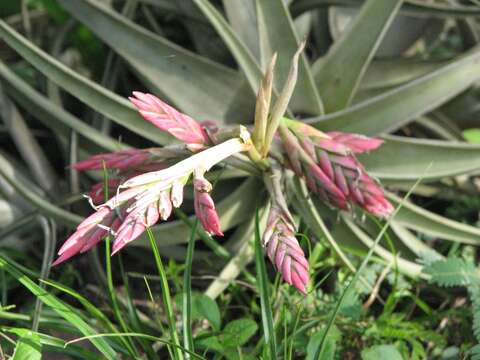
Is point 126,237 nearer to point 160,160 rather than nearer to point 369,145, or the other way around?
point 160,160

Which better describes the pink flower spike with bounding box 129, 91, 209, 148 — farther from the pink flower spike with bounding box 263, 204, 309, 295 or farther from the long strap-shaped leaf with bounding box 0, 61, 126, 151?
the long strap-shaped leaf with bounding box 0, 61, 126, 151

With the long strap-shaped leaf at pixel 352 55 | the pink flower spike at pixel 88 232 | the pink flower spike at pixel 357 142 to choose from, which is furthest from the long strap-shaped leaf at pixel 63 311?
the long strap-shaped leaf at pixel 352 55

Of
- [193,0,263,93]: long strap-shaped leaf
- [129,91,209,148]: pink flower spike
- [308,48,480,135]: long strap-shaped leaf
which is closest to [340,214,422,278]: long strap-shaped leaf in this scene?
[308,48,480,135]: long strap-shaped leaf

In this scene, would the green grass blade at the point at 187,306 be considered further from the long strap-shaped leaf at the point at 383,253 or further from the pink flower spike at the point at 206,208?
the long strap-shaped leaf at the point at 383,253

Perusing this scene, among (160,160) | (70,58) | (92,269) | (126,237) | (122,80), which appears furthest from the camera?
(70,58)

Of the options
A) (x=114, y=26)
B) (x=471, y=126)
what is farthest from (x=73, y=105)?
(x=471, y=126)

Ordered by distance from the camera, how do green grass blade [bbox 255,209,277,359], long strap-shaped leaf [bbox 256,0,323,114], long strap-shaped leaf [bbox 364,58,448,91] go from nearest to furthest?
1. green grass blade [bbox 255,209,277,359]
2. long strap-shaped leaf [bbox 256,0,323,114]
3. long strap-shaped leaf [bbox 364,58,448,91]
